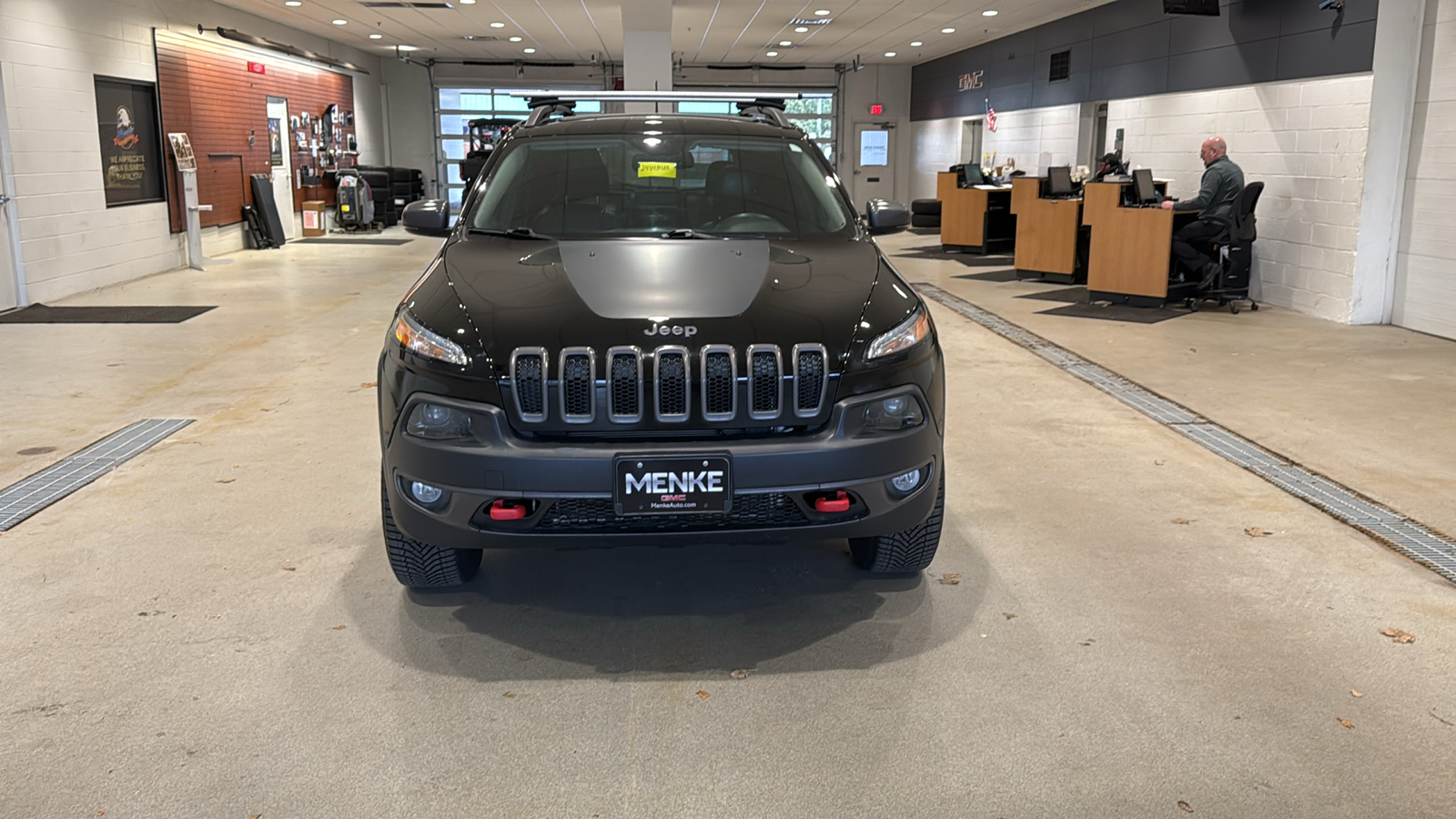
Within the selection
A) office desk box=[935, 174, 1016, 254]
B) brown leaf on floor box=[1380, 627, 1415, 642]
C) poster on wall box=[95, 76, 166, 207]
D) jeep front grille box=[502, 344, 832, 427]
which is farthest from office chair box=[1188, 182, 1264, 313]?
poster on wall box=[95, 76, 166, 207]

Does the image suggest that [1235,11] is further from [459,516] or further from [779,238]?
[459,516]

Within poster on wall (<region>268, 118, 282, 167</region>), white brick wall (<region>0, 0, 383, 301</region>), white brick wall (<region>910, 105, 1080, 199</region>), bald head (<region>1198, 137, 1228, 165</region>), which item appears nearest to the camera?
bald head (<region>1198, 137, 1228, 165</region>)

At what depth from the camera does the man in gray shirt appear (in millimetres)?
9219

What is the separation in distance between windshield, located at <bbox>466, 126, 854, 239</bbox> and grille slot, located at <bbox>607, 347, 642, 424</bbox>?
36.8 inches

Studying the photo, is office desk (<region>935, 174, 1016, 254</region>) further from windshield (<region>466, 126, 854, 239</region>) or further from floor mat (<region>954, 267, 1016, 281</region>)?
windshield (<region>466, 126, 854, 239</region>)

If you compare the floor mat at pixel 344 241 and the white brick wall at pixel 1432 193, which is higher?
the white brick wall at pixel 1432 193

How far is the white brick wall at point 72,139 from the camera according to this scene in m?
9.74

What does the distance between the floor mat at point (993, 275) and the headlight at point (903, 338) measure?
9.24m

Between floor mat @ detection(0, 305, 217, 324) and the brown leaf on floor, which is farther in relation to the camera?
floor mat @ detection(0, 305, 217, 324)

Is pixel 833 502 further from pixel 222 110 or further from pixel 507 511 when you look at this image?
pixel 222 110

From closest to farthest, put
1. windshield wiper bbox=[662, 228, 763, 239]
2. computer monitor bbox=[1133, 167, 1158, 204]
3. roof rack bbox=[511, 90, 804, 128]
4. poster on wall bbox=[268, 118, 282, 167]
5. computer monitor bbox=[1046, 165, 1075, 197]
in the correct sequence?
windshield wiper bbox=[662, 228, 763, 239], roof rack bbox=[511, 90, 804, 128], computer monitor bbox=[1133, 167, 1158, 204], computer monitor bbox=[1046, 165, 1075, 197], poster on wall bbox=[268, 118, 282, 167]

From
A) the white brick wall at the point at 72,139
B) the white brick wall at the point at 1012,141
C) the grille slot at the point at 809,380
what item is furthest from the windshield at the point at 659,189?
the white brick wall at the point at 1012,141

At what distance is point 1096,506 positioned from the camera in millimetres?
4086

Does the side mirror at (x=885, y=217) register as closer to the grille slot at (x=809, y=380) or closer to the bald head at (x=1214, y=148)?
the grille slot at (x=809, y=380)
